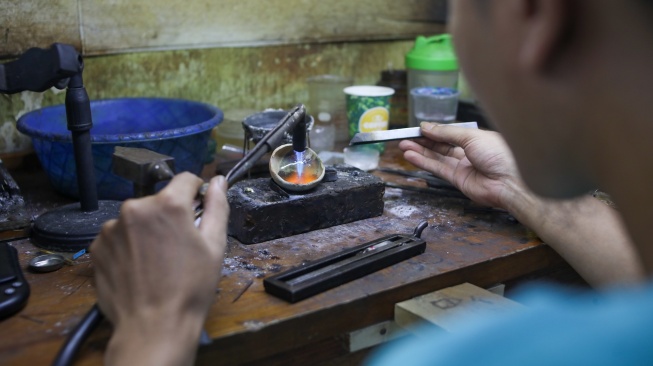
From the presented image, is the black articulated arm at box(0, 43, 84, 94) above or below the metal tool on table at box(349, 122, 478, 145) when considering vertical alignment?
above

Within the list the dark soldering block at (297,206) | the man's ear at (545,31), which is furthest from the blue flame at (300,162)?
the man's ear at (545,31)

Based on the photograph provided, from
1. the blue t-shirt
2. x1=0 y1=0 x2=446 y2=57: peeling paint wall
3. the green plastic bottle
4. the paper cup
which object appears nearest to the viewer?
the blue t-shirt

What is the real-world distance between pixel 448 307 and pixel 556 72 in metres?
0.57

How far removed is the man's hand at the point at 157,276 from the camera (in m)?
0.81

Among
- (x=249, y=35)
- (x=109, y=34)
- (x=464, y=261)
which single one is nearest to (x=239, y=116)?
(x=249, y=35)

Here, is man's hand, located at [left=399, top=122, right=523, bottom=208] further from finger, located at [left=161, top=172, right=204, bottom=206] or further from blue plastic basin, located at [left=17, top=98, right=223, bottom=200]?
finger, located at [left=161, top=172, right=204, bottom=206]

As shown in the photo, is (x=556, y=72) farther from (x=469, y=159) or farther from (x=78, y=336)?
(x=469, y=159)

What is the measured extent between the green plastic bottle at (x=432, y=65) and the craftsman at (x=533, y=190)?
1.28 meters

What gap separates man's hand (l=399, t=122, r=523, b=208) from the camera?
1340mm

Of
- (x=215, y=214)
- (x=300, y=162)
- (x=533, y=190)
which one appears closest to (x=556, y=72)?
(x=533, y=190)

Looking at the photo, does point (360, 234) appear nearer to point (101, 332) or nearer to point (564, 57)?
point (101, 332)

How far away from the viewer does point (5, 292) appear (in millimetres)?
971

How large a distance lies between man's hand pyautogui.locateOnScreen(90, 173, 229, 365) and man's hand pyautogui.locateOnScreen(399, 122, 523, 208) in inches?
26.3

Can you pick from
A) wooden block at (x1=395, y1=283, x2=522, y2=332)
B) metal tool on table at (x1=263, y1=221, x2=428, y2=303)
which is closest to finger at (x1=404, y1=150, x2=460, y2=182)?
metal tool on table at (x1=263, y1=221, x2=428, y2=303)
